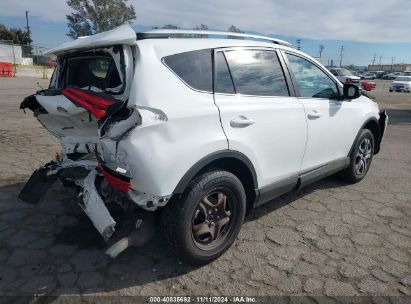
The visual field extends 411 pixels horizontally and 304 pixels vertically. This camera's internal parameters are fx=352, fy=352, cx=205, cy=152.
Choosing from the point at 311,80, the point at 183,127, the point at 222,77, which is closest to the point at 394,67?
the point at 311,80

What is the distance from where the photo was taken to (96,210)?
267 centimetres

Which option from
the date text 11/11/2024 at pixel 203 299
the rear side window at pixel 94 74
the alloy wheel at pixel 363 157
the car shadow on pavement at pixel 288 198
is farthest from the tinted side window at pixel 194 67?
the alloy wheel at pixel 363 157

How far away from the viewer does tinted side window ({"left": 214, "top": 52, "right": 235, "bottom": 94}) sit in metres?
3.00

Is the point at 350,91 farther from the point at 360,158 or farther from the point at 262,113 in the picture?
the point at 262,113

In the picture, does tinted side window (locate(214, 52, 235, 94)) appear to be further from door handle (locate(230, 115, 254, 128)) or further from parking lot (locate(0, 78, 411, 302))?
parking lot (locate(0, 78, 411, 302))

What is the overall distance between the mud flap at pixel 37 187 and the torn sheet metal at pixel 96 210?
0.76 meters

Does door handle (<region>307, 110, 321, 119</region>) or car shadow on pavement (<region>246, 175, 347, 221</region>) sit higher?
door handle (<region>307, 110, 321, 119</region>)

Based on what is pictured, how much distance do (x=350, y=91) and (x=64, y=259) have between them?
3693 mm

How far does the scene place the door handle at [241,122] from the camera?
9.70 feet

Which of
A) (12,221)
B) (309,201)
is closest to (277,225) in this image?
(309,201)

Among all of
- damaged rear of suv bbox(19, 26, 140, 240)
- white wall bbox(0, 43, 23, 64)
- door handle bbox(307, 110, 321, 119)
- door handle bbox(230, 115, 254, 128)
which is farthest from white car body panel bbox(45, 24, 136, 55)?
white wall bbox(0, 43, 23, 64)

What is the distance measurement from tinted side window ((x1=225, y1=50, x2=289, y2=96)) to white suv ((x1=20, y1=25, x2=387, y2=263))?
0.01 metres

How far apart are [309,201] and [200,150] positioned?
2.28 meters

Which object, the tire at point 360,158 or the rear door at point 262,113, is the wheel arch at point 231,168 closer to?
the rear door at point 262,113
